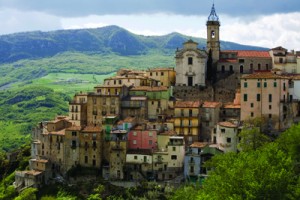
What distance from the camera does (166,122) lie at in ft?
265

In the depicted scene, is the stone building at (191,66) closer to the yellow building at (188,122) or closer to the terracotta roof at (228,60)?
the terracotta roof at (228,60)

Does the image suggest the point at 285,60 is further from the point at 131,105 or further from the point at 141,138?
the point at 141,138

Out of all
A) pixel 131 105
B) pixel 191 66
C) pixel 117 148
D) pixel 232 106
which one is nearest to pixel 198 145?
pixel 232 106

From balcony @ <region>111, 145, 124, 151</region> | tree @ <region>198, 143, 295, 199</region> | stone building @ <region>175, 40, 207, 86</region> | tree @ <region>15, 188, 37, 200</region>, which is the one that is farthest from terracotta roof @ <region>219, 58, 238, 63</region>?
tree @ <region>15, 188, 37, 200</region>

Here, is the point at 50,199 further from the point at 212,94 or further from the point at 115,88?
the point at 212,94

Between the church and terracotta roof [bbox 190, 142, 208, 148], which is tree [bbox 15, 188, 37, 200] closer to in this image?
terracotta roof [bbox 190, 142, 208, 148]

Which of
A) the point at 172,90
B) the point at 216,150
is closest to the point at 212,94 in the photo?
the point at 172,90

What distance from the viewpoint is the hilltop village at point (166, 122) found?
75000 millimetres

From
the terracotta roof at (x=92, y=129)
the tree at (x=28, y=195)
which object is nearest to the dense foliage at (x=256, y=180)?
the terracotta roof at (x=92, y=129)

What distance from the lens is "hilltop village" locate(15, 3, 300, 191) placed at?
246ft

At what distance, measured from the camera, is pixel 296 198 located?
157 ft

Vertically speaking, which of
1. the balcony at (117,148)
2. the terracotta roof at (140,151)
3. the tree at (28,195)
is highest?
the balcony at (117,148)

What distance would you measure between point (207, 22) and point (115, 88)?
2711 cm

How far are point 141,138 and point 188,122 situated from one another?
8.34 meters
